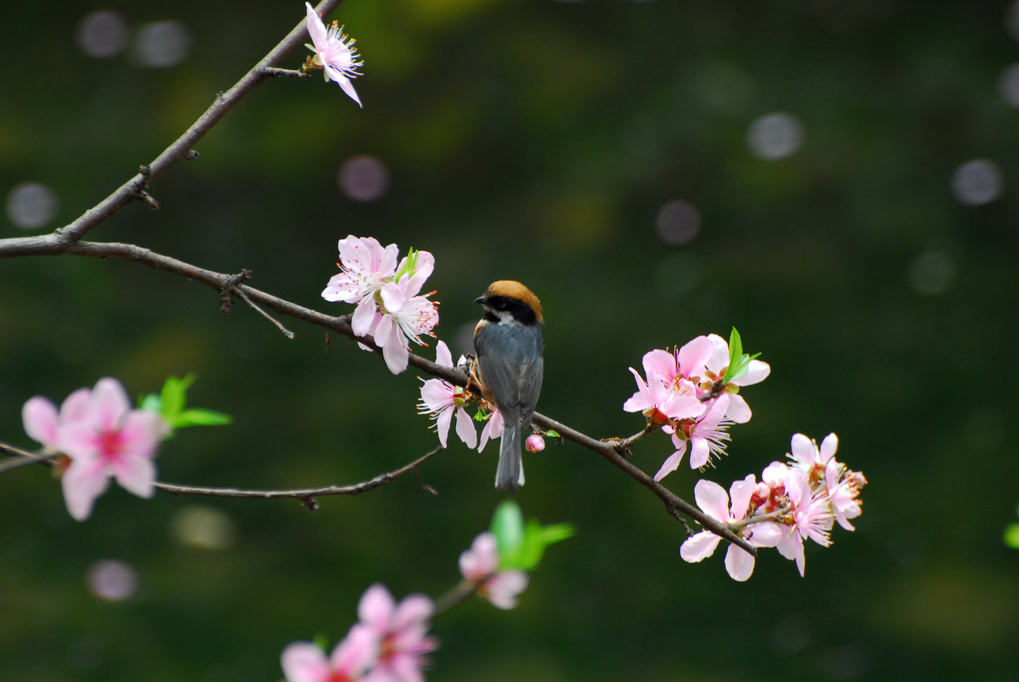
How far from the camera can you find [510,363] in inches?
45.4

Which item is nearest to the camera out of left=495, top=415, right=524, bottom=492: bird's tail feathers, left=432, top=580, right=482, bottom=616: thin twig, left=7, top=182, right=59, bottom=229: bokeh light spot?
left=432, top=580, right=482, bottom=616: thin twig

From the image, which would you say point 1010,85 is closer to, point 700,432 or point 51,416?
point 700,432

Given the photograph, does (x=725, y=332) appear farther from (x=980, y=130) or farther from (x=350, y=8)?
(x=350, y=8)

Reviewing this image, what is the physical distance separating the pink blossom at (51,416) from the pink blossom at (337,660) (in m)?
0.21

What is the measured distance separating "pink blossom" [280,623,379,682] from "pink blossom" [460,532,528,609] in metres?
0.07

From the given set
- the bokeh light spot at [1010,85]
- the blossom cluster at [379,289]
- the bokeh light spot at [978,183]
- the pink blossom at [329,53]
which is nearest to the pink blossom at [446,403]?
the blossom cluster at [379,289]

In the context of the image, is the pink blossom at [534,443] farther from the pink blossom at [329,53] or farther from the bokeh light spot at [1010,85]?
the bokeh light spot at [1010,85]

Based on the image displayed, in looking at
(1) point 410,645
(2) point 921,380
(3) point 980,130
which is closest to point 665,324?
(2) point 921,380

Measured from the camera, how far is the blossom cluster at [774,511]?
2.83 ft

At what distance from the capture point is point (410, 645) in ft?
1.74

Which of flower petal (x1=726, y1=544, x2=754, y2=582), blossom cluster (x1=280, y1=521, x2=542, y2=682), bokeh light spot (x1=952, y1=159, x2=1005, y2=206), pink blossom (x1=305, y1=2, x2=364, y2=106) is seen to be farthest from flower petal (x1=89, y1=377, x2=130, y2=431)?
bokeh light spot (x1=952, y1=159, x2=1005, y2=206)

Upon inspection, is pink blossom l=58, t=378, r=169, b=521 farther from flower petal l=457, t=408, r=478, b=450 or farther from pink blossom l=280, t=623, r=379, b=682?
flower petal l=457, t=408, r=478, b=450

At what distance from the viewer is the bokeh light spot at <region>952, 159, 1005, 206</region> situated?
298 cm

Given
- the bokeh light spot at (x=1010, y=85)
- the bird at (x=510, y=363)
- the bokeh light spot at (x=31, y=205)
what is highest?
the bokeh light spot at (x=1010, y=85)
